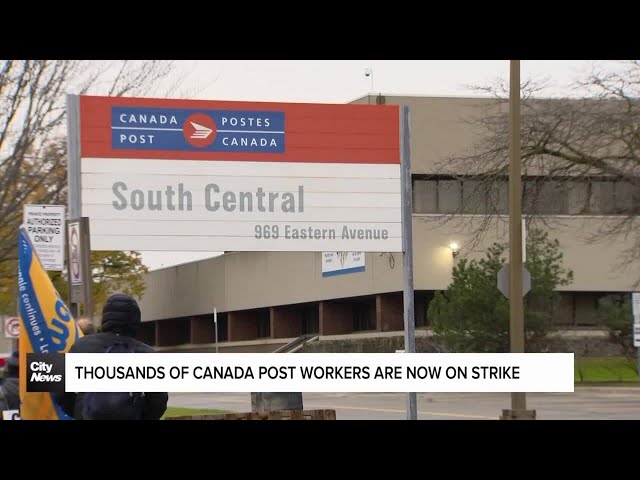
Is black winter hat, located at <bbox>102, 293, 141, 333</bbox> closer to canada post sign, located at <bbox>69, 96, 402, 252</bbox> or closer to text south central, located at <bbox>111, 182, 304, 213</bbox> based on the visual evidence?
canada post sign, located at <bbox>69, 96, 402, 252</bbox>

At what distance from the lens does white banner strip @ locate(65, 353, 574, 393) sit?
272 inches

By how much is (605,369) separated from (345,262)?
2894cm

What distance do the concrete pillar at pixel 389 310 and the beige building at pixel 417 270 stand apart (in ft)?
0.14

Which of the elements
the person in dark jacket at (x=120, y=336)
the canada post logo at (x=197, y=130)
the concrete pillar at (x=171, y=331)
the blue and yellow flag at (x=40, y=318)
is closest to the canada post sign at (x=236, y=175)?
the canada post logo at (x=197, y=130)

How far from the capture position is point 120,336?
210 inches

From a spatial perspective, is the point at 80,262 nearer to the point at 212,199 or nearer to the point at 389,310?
the point at 212,199

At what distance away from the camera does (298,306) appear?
53.3 metres

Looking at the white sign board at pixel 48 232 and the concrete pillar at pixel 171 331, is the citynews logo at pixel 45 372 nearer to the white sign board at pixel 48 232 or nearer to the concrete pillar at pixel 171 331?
the white sign board at pixel 48 232

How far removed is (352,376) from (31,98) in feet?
47.1

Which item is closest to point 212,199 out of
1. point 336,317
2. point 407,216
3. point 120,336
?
point 407,216

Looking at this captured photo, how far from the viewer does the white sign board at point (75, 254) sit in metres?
10.9

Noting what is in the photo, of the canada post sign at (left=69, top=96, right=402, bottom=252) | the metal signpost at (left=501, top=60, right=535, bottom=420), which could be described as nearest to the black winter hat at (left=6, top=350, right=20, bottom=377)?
the canada post sign at (left=69, top=96, right=402, bottom=252)
